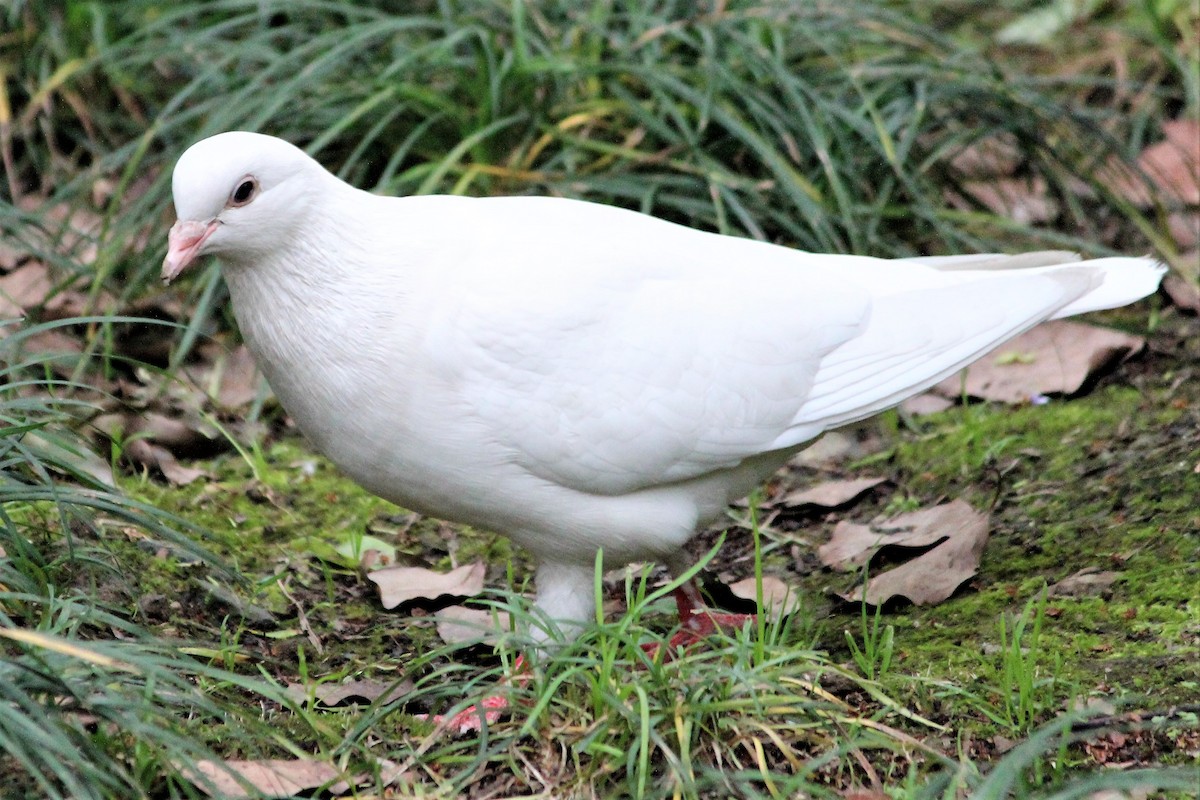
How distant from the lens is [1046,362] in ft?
16.0

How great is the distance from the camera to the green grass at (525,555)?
2.69 metres

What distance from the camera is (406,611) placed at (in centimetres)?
382

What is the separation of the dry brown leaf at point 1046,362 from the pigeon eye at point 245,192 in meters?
2.41

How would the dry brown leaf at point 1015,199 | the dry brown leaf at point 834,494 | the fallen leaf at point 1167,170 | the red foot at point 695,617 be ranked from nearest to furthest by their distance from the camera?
the red foot at point 695,617, the dry brown leaf at point 834,494, the fallen leaf at point 1167,170, the dry brown leaf at point 1015,199

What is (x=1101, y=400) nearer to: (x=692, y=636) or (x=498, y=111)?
(x=692, y=636)

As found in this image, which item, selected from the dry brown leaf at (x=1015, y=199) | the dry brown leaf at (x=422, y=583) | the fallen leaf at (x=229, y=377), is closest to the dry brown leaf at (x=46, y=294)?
the fallen leaf at (x=229, y=377)

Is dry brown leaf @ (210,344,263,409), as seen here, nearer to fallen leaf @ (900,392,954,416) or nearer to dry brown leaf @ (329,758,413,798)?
fallen leaf @ (900,392,954,416)

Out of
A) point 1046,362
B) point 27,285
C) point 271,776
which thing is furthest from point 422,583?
point 1046,362

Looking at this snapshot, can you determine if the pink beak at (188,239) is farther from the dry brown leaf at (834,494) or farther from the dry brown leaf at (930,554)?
the dry brown leaf at (834,494)

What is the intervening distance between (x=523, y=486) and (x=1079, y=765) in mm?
1216

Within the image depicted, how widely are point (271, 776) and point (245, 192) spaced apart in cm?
118

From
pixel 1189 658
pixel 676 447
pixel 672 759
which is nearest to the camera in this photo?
pixel 672 759

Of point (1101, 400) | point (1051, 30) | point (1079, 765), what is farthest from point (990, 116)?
point (1079, 765)

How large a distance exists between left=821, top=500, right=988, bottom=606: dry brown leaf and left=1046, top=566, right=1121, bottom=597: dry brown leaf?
21 centimetres
